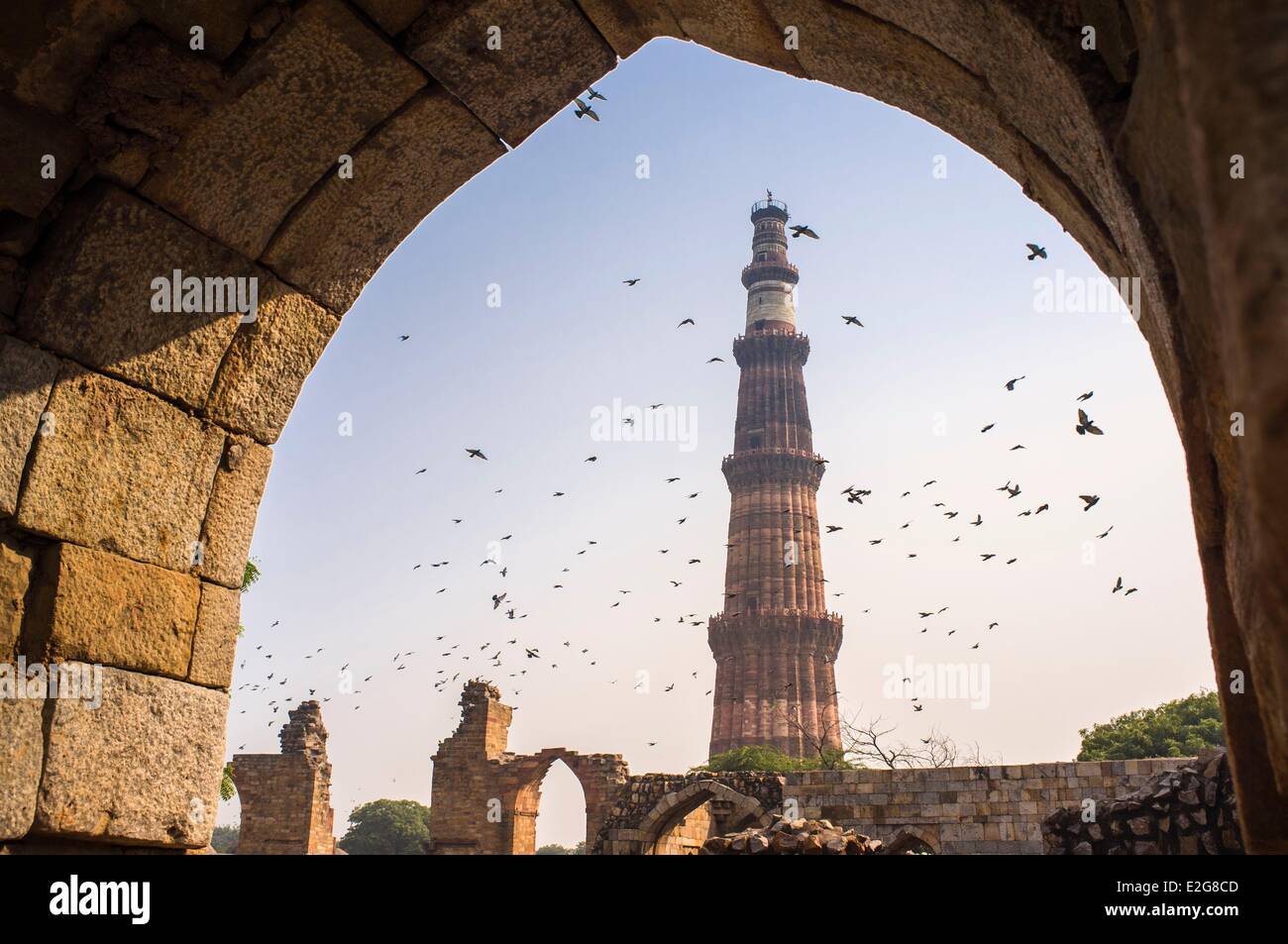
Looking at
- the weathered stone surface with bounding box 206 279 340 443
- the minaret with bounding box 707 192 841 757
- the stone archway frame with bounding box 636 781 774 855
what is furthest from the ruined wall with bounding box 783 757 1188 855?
the minaret with bounding box 707 192 841 757

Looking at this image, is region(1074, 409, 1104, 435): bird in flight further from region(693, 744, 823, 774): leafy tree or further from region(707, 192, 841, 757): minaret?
region(707, 192, 841, 757): minaret

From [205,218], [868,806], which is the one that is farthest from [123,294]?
[868,806]

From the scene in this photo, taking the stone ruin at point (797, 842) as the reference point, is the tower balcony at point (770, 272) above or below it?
above

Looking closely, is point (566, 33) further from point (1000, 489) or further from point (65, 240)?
point (1000, 489)

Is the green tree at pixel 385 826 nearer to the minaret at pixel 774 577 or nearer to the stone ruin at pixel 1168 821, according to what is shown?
the minaret at pixel 774 577

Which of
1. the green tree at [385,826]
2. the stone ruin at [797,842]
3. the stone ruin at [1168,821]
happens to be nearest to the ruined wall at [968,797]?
the stone ruin at [797,842]
